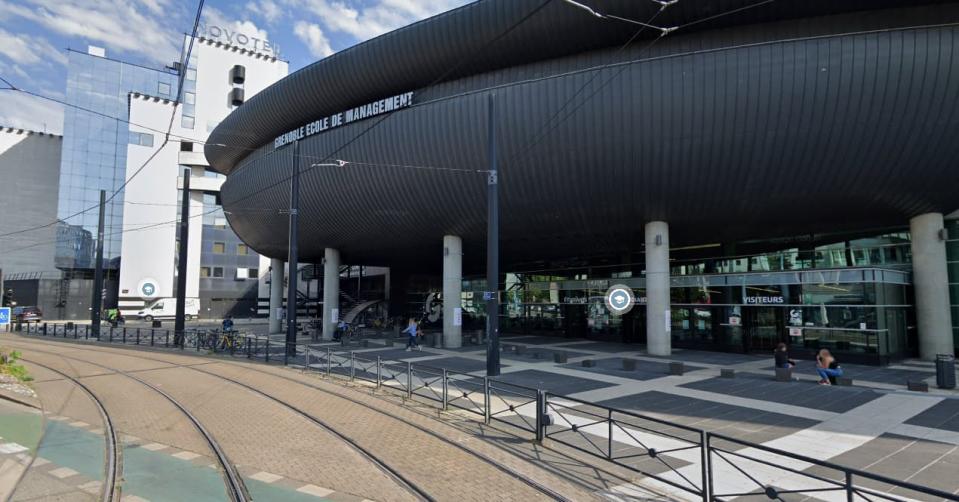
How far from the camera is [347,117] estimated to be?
2877cm

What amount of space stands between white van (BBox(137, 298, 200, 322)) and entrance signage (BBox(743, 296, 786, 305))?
190 feet

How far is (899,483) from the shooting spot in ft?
14.6

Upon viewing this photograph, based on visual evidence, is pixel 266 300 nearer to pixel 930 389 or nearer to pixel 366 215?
pixel 366 215

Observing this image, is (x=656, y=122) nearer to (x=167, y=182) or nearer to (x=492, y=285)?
(x=492, y=285)

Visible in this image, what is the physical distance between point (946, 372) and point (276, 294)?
131 feet

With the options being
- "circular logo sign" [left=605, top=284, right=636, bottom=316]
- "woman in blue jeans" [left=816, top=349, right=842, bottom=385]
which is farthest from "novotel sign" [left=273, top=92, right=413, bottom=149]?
"woman in blue jeans" [left=816, top=349, right=842, bottom=385]

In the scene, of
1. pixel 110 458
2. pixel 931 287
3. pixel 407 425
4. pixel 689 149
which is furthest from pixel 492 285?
pixel 931 287

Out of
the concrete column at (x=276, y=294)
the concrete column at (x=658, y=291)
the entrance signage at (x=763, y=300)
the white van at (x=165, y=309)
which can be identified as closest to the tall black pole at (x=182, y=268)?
the concrete column at (x=276, y=294)

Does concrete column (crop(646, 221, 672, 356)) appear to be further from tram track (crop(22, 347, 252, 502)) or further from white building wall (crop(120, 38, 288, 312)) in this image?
white building wall (crop(120, 38, 288, 312))

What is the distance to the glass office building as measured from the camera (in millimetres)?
61156

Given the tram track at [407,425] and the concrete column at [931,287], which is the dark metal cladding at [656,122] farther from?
the tram track at [407,425]

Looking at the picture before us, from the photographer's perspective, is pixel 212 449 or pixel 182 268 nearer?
pixel 212 449

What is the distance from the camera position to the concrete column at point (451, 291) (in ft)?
93.0

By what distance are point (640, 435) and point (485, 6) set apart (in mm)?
18961
